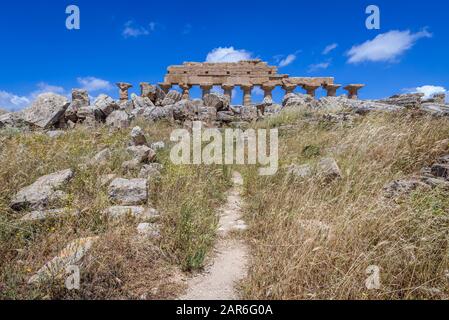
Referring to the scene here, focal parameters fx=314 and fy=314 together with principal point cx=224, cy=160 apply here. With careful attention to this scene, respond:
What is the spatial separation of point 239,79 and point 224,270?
82.3 ft

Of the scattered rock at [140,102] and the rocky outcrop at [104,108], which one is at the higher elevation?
the scattered rock at [140,102]

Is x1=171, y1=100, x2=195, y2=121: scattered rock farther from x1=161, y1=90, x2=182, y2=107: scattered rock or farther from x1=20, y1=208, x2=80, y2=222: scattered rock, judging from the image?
x1=20, y1=208, x2=80, y2=222: scattered rock

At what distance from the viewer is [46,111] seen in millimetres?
11750

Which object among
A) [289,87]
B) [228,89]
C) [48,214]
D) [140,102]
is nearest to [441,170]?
[48,214]

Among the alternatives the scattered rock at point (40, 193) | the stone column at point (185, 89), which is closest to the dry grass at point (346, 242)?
the scattered rock at point (40, 193)

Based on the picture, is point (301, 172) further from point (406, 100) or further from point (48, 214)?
point (406, 100)

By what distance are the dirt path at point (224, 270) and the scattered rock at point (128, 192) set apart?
48.3 inches

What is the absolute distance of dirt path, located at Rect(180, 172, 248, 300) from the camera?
294cm

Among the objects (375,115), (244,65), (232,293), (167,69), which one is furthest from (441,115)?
(167,69)

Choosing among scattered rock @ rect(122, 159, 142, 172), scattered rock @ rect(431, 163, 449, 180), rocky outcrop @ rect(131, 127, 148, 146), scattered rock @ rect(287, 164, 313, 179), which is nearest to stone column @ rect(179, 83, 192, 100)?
rocky outcrop @ rect(131, 127, 148, 146)

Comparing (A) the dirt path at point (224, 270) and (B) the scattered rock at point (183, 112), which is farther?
(B) the scattered rock at point (183, 112)

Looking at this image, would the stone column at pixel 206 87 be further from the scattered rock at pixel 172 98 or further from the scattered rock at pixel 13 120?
the scattered rock at pixel 13 120

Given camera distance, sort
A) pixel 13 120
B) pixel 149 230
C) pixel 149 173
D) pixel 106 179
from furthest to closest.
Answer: pixel 13 120 < pixel 149 173 < pixel 106 179 < pixel 149 230
